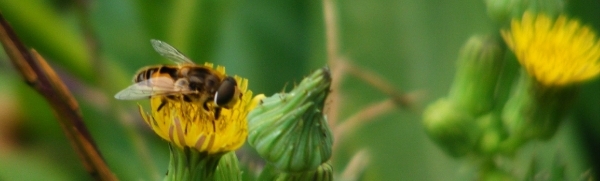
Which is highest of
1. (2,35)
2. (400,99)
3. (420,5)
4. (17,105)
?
(420,5)

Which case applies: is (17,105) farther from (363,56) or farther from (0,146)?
(363,56)

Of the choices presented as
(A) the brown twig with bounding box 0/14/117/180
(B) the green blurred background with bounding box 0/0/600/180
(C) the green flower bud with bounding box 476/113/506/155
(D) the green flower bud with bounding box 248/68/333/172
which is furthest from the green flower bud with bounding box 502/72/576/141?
(A) the brown twig with bounding box 0/14/117/180

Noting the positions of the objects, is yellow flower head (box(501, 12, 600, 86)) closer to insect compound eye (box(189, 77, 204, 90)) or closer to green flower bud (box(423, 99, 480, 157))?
green flower bud (box(423, 99, 480, 157))

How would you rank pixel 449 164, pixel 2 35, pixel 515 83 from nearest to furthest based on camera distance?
pixel 2 35 < pixel 515 83 < pixel 449 164

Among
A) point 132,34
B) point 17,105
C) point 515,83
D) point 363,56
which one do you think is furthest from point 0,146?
point 515,83

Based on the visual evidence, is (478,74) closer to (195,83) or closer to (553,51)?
(553,51)

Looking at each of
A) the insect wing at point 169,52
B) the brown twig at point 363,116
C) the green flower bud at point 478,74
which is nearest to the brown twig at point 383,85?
the brown twig at point 363,116
